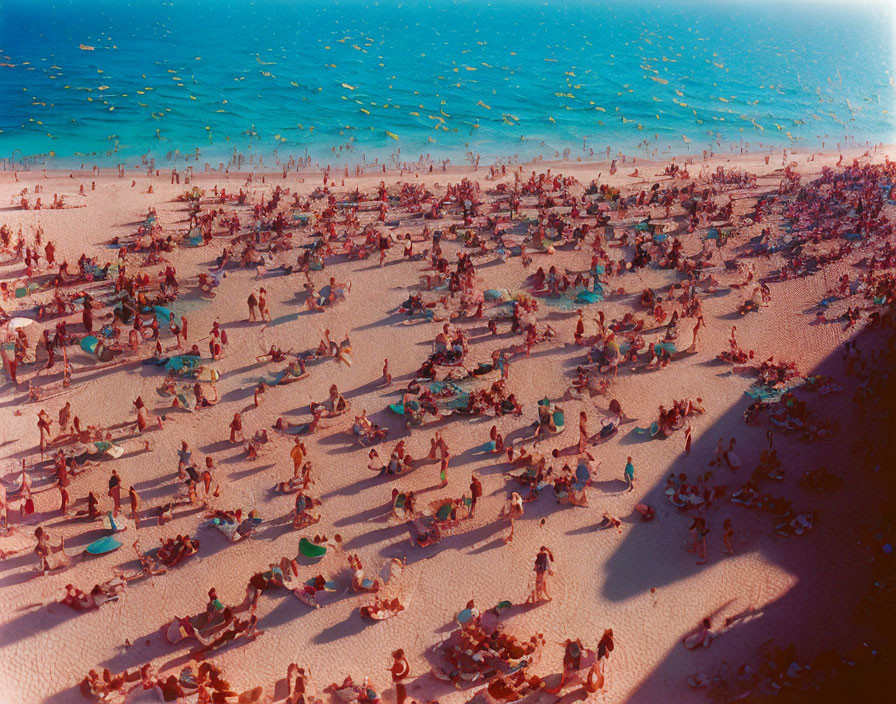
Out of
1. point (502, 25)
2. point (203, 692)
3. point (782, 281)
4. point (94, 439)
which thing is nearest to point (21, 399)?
point (94, 439)

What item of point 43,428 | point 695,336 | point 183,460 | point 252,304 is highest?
point 695,336

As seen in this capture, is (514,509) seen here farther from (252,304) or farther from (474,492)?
(252,304)

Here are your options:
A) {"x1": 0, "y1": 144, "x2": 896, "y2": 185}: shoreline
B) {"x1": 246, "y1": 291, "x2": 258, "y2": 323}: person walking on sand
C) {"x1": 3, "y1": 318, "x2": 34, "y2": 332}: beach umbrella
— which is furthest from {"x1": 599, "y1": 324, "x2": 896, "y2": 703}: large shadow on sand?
{"x1": 0, "y1": 144, "x2": 896, "y2": 185}: shoreline

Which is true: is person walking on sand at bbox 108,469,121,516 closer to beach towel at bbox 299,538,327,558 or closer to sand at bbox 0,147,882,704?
sand at bbox 0,147,882,704

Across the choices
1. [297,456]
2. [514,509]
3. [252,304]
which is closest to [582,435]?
[514,509]

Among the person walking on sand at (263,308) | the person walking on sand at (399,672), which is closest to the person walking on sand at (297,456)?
the person walking on sand at (399,672)

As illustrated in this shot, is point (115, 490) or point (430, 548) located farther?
point (115, 490)

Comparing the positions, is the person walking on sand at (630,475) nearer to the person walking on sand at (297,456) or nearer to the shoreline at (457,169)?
the person walking on sand at (297,456)
